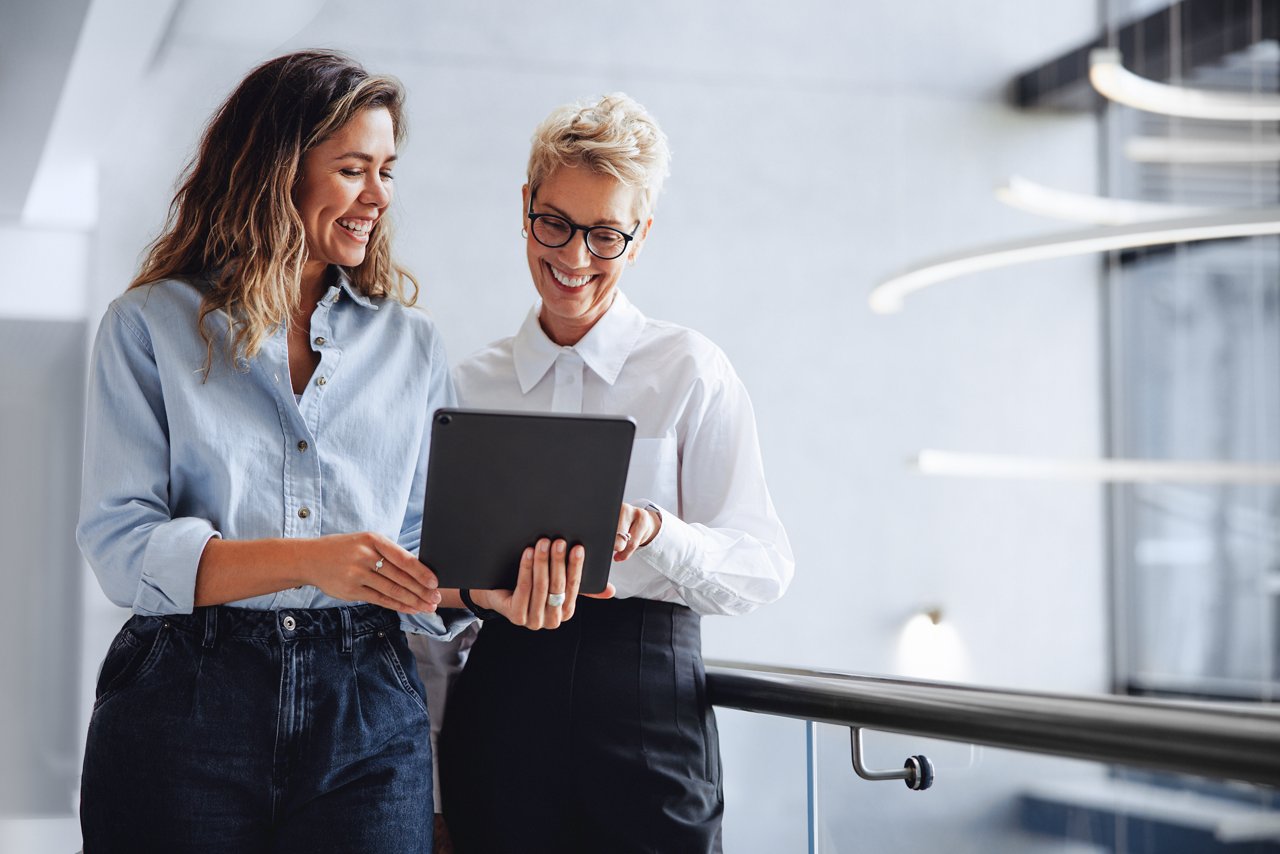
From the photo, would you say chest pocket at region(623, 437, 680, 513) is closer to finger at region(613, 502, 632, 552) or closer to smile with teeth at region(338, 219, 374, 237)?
finger at region(613, 502, 632, 552)

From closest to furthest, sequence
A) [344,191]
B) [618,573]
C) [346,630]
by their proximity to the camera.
→ [346,630] → [344,191] → [618,573]

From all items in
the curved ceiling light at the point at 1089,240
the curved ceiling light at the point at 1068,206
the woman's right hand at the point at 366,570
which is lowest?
the woman's right hand at the point at 366,570

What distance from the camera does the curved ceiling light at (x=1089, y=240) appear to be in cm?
307

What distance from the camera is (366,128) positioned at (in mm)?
1612

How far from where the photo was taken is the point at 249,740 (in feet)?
4.62

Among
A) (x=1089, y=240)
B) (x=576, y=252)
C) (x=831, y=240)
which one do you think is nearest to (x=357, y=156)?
(x=576, y=252)

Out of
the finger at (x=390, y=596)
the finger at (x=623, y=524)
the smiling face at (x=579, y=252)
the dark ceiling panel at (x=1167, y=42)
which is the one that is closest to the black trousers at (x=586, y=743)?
the finger at (x=623, y=524)

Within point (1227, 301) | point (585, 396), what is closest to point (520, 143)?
point (1227, 301)

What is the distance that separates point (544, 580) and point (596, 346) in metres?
0.56

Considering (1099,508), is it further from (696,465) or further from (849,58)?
(696,465)

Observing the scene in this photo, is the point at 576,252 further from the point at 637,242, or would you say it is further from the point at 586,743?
the point at 586,743

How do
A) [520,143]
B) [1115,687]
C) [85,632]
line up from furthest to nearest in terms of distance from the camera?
[1115,687], [520,143], [85,632]

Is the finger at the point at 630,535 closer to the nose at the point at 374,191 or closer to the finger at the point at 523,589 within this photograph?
the finger at the point at 523,589

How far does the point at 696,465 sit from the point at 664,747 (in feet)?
1.29
